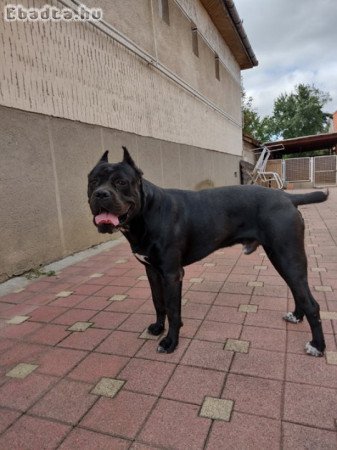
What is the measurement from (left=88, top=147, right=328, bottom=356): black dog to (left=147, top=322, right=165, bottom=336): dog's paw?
0.26 meters

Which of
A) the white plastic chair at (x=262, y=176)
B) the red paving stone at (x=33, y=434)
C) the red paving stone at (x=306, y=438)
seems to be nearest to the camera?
the red paving stone at (x=306, y=438)

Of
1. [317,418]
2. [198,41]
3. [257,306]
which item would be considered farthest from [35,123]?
[198,41]

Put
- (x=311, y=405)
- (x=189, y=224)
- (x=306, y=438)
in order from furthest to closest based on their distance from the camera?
(x=189, y=224) < (x=311, y=405) < (x=306, y=438)

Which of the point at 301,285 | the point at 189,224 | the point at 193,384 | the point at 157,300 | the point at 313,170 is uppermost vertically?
the point at 313,170

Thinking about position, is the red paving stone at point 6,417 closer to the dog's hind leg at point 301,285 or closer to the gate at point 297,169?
the dog's hind leg at point 301,285

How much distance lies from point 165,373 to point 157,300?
0.69 m

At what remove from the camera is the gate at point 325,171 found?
21.3 metres

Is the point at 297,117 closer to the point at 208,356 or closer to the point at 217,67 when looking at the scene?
the point at 217,67

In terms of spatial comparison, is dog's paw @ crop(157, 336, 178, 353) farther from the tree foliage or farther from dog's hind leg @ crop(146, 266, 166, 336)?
the tree foliage

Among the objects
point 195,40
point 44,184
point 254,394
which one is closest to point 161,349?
point 254,394

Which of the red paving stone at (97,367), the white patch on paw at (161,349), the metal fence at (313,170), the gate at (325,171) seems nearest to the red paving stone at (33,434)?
the red paving stone at (97,367)

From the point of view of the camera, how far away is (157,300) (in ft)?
9.37

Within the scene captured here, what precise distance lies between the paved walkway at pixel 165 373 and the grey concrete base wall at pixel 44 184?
2.95ft

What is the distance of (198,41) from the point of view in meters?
11.8
